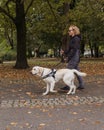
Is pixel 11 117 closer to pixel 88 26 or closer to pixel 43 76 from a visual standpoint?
pixel 43 76

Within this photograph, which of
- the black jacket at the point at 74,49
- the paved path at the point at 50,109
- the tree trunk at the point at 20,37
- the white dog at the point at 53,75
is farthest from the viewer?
the tree trunk at the point at 20,37

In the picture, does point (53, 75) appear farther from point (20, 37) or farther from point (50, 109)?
point (20, 37)

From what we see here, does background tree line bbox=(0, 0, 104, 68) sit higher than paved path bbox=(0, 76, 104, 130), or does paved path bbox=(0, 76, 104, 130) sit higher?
background tree line bbox=(0, 0, 104, 68)

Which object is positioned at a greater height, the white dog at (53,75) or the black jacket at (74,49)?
the black jacket at (74,49)

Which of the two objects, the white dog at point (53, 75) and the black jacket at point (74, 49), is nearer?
the white dog at point (53, 75)

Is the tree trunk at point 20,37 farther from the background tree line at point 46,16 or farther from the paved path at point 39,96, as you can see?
the paved path at point 39,96

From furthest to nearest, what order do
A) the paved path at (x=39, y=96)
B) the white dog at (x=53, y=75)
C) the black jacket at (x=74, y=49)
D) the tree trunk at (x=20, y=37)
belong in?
1. the tree trunk at (x=20, y=37)
2. the black jacket at (x=74, y=49)
3. the white dog at (x=53, y=75)
4. the paved path at (x=39, y=96)

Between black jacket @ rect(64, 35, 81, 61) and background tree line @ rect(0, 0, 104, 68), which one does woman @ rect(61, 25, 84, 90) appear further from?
background tree line @ rect(0, 0, 104, 68)

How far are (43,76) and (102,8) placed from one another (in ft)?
53.5

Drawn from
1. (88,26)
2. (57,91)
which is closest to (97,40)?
(88,26)

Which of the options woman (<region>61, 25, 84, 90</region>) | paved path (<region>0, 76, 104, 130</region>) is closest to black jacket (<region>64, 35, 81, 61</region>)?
woman (<region>61, 25, 84, 90</region>)

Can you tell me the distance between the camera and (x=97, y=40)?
45.0 meters

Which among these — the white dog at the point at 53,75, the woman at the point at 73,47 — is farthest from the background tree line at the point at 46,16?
the white dog at the point at 53,75

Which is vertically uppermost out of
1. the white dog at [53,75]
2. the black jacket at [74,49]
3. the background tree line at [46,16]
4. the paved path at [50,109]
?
the background tree line at [46,16]
